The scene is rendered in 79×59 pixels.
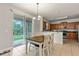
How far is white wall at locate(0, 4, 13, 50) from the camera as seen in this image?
1550 millimetres

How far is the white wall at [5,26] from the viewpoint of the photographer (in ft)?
5.09

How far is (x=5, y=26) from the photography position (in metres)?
1.59

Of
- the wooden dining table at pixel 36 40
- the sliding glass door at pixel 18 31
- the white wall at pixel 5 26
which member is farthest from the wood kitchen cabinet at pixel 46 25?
the white wall at pixel 5 26

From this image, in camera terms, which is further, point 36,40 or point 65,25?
point 36,40

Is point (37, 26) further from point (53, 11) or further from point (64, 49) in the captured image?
point (64, 49)

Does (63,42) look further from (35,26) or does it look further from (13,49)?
(13,49)

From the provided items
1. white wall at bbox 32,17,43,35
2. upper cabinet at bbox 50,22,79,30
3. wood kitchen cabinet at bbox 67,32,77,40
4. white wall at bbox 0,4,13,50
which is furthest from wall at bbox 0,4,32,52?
wood kitchen cabinet at bbox 67,32,77,40

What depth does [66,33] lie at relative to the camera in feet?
6.13

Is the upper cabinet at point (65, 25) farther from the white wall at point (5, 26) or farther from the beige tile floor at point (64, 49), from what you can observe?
the white wall at point (5, 26)

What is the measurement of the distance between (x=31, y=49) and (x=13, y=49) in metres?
0.37

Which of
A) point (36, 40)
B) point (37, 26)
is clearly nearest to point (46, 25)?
point (37, 26)

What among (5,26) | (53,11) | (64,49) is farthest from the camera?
(64,49)

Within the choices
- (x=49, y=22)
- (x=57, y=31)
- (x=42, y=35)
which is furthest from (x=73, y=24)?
(x=42, y=35)

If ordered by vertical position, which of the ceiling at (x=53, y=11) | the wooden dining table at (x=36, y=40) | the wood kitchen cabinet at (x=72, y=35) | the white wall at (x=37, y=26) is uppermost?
the ceiling at (x=53, y=11)
